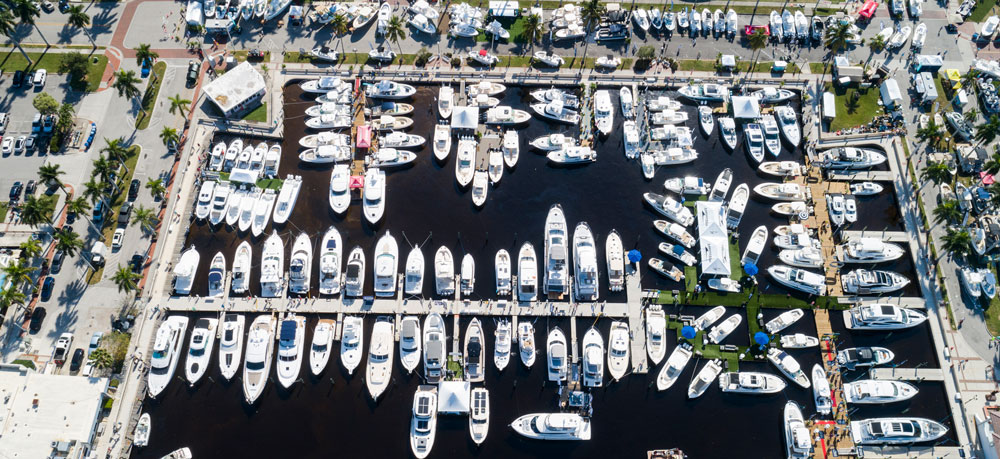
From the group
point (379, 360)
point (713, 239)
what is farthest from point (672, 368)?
point (379, 360)

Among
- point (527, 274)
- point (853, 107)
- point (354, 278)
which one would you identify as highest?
point (853, 107)

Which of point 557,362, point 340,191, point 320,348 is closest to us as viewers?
point 557,362

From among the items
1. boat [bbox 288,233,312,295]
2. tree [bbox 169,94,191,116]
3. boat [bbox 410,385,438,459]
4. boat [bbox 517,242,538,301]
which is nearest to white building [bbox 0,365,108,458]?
boat [bbox 288,233,312,295]

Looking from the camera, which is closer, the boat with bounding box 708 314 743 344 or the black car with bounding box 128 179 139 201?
the boat with bounding box 708 314 743 344

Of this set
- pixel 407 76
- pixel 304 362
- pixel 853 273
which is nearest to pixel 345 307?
pixel 304 362

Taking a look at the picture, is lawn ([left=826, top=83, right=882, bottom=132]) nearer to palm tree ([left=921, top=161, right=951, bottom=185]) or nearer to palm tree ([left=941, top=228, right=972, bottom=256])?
palm tree ([left=921, top=161, right=951, bottom=185])

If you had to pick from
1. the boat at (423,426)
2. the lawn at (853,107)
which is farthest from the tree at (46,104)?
the lawn at (853,107)

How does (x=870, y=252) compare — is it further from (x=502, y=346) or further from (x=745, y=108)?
(x=502, y=346)

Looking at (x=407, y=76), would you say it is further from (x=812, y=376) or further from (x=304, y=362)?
(x=812, y=376)
